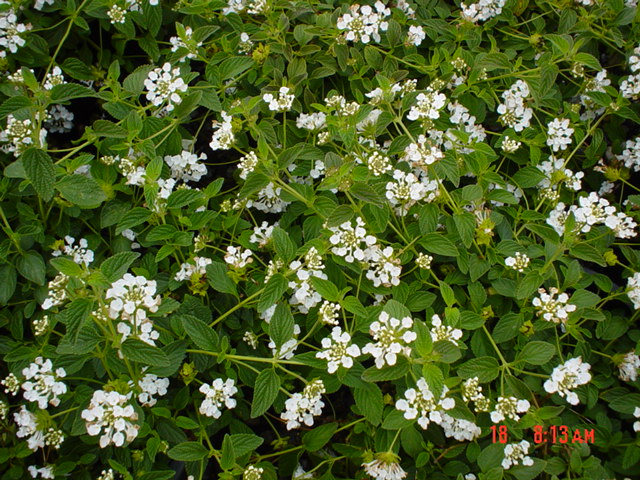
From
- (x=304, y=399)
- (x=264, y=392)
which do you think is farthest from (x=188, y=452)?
(x=304, y=399)

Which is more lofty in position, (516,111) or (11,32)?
(11,32)

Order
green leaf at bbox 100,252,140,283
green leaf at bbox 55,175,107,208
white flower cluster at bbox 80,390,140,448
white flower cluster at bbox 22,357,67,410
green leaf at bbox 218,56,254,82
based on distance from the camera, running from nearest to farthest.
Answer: white flower cluster at bbox 80,390,140,448
green leaf at bbox 100,252,140,283
white flower cluster at bbox 22,357,67,410
green leaf at bbox 55,175,107,208
green leaf at bbox 218,56,254,82

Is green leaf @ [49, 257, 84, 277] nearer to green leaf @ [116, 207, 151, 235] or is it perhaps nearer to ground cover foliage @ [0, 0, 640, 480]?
ground cover foliage @ [0, 0, 640, 480]

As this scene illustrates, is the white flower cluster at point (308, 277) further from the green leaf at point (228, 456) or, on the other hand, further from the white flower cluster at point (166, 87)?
the white flower cluster at point (166, 87)

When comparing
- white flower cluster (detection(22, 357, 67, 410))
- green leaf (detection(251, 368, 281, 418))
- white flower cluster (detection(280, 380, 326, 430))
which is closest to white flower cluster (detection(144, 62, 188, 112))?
white flower cluster (detection(22, 357, 67, 410))

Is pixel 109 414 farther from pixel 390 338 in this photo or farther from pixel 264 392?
pixel 390 338

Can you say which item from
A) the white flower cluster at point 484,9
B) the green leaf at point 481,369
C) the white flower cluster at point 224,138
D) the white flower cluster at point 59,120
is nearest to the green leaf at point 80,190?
the white flower cluster at point 224,138
